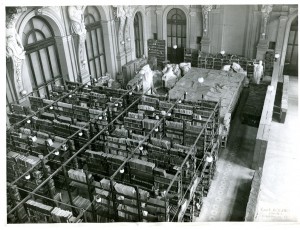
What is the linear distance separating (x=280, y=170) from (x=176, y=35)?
12649 millimetres

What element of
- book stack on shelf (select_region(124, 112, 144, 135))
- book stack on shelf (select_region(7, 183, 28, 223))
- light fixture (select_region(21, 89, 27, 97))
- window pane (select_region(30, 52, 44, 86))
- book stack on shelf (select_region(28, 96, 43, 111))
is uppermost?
window pane (select_region(30, 52, 44, 86))

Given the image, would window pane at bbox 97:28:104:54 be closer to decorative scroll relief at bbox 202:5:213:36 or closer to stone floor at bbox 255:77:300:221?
decorative scroll relief at bbox 202:5:213:36

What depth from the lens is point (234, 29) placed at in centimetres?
1902

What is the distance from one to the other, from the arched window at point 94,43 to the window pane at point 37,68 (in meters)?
3.32

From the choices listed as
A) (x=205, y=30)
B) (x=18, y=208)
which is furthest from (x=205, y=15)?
(x=18, y=208)

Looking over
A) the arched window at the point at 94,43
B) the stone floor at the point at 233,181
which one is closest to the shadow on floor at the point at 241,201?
the stone floor at the point at 233,181

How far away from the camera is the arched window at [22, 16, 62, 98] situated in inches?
508

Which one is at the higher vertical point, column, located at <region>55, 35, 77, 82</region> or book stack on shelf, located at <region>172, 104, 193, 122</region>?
column, located at <region>55, 35, 77, 82</region>

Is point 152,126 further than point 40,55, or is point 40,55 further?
point 40,55

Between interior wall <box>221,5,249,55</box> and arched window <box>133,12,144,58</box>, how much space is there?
5.56 meters

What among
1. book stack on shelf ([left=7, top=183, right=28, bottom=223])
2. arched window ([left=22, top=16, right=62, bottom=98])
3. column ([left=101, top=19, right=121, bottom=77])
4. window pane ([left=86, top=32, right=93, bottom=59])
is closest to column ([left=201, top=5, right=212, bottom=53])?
column ([left=101, top=19, right=121, bottom=77])

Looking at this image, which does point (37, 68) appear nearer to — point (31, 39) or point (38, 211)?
point (31, 39)

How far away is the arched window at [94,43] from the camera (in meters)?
15.9
